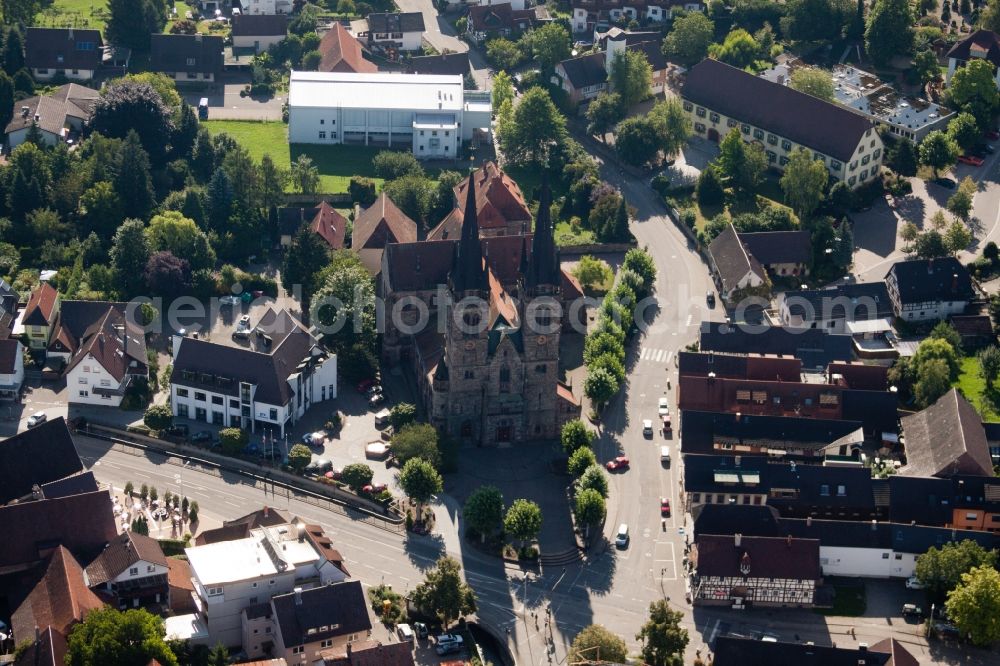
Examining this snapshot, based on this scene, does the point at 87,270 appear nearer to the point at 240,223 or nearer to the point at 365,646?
the point at 240,223

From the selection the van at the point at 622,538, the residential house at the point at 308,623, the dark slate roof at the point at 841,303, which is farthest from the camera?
the dark slate roof at the point at 841,303

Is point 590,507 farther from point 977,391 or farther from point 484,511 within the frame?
point 977,391

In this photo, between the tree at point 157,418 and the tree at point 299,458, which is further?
the tree at point 157,418

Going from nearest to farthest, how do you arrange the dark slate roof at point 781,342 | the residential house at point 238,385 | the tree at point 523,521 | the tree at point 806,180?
the tree at point 523,521, the residential house at point 238,385, the dark slate roof at point 781,342, the tree at point 806,180

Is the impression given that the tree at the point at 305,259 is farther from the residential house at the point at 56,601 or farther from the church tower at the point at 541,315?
the residential house at the point at 56,601

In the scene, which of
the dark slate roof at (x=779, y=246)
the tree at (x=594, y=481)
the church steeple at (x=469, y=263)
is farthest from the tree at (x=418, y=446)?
the dark slate roof at (x=779, y=246)

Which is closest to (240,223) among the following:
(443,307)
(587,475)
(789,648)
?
(443,307)

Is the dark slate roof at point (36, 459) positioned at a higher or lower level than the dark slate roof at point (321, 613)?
higher
